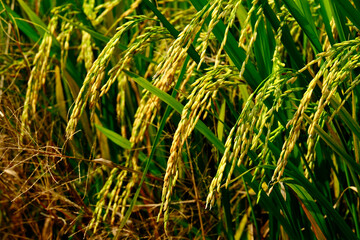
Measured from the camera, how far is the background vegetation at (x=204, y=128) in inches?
39.7

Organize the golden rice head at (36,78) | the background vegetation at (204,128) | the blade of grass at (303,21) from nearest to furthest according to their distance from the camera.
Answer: the background vegetation at (204,128) → the blade of grass at (303,21) → the golden rice head at (36,78)

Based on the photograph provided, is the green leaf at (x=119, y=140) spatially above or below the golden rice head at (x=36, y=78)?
below

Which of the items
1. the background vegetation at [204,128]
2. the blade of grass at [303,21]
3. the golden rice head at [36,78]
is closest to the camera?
the background vegetation at [204,128]

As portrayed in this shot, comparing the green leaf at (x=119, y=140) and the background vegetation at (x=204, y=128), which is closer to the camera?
the background vegetation at (x=204, y=128)

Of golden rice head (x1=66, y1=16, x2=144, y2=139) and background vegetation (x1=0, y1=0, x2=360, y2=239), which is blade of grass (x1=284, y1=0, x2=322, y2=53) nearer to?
background vegetation (x1=0, y1=0, x2=360, y2=239)

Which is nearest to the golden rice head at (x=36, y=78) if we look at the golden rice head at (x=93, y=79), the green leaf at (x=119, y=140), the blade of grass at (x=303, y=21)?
the green leaf at (x=119, y=140)

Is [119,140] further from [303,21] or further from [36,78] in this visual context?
[303,21]

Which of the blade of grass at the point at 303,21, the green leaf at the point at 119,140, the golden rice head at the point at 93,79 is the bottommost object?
the green leaf at the point at 119,140

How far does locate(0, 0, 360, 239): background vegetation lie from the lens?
1008mm

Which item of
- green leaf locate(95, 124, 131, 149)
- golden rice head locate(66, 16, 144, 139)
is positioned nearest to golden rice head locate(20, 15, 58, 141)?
green leaf locate(95, 124, 131, 149)

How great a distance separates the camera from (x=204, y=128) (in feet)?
4.23

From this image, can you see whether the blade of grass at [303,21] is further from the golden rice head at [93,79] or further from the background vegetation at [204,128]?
the golden rice head at [93,79]

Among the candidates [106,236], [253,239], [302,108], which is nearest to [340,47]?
[302,108]

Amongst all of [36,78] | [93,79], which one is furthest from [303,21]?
[36,78]
